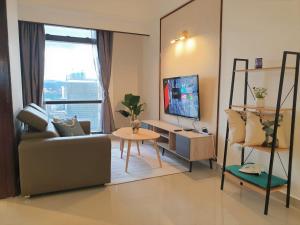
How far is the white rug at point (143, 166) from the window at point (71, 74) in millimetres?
1753

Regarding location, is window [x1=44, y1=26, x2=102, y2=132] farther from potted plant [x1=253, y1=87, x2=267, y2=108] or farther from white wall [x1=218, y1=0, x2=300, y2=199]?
potted plant [x1=253, y1=87, x2=267, y2=108]

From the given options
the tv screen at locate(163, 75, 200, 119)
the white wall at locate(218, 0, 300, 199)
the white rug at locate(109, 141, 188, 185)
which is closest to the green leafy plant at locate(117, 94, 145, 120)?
the tv screen at locate(163, 75, 200, 119)

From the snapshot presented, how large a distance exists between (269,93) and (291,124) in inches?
18.5

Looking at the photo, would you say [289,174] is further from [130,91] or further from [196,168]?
[130,91]

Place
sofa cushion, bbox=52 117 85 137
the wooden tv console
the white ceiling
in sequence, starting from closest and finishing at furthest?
sofa cushion, bbox=52 117 85 137 → the wooden tv console → the white ceiling

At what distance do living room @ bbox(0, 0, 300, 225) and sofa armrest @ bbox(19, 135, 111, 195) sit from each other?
1 cm

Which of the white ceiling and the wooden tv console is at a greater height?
the white ceiling

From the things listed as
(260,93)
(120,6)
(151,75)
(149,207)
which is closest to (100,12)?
(120,6)

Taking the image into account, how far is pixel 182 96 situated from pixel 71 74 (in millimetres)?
2818

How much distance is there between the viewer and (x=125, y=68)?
5.82 meters

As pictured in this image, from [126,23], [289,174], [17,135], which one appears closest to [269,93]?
[289,174]

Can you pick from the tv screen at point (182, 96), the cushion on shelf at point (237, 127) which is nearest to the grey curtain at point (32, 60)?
the tv screen at point (182, 96)

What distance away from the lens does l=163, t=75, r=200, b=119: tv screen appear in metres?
3.66

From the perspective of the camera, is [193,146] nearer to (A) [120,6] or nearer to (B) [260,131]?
(B) [260,131]
